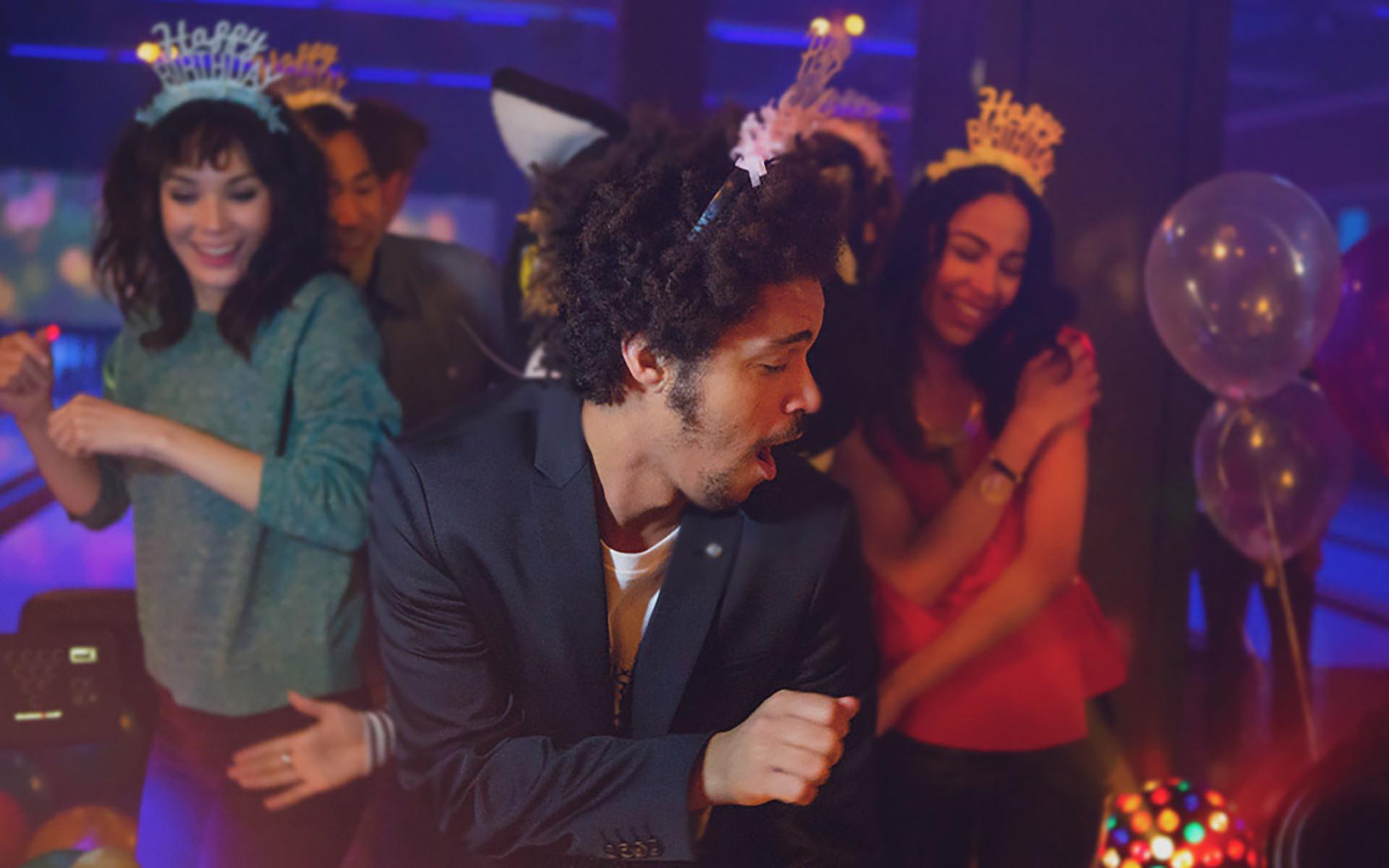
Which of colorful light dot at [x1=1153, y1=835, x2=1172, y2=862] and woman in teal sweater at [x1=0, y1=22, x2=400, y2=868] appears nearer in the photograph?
woman in teal sweater at [x1=0, y1=22, x2=400, y2=868]

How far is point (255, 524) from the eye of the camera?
1.91 m

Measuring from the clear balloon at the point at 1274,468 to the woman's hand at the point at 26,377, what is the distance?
2.30m

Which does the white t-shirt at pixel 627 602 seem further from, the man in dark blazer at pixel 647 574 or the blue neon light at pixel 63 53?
the blue neon light at pixel 63 53

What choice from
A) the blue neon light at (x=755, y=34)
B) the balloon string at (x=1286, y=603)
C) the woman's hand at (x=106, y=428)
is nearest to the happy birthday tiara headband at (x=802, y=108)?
the blue neon light at (x=755, y=34)

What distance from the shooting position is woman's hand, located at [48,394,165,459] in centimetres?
179

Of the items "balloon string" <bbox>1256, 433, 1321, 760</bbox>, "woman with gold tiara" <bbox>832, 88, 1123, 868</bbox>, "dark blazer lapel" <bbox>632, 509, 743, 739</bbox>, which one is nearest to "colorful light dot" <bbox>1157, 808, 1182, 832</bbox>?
"woman with gold tiara" <bbox>832, 88, 1123, 868</bbox>

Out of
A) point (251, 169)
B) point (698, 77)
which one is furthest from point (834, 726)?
point (698, 77)

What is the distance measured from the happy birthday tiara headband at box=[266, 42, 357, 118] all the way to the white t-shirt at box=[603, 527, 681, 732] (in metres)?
1.23

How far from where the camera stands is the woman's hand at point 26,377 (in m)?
1.89

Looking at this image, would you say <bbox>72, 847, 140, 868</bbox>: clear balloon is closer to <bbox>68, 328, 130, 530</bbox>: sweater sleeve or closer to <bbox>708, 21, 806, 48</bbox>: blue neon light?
<bbox>68, 328, 130, 530</bbox>: sweater sleeve

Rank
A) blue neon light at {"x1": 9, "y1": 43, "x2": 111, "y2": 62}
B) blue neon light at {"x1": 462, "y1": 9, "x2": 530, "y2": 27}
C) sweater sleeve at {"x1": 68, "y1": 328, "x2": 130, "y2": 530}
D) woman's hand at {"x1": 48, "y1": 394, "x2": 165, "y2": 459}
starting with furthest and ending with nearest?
blue neon light at {"x1": 462, "y1": 9, "x2": 530, "y2": 27} < blue neon light at {"x1": 9, "y1": 43, "x2": 111, "y2": 62} < sweater sleeve at {"x1": 68, "y1": 328, "x2": 130, "y2": 530} < woman's hand at {"x1": 48, "y1": 394, "x2": 165, "y2": 459}

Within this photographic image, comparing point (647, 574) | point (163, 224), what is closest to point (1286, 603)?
point (647, 574)

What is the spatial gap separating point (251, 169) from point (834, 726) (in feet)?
4.57

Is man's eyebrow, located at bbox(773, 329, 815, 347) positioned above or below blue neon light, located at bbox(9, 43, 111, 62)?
below
